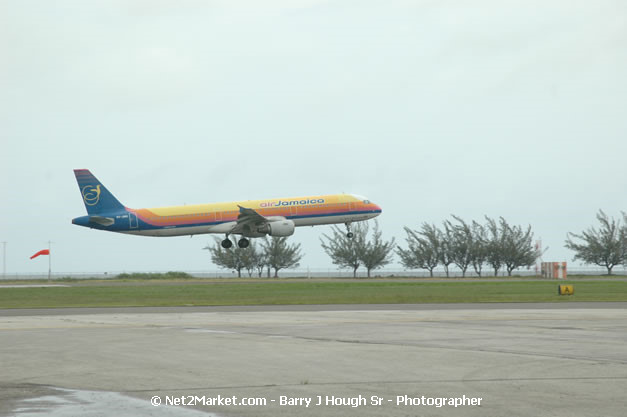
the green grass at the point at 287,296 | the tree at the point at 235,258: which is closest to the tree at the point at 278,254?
the tree at the point at 235,258

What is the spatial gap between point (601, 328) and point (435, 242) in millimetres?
90672

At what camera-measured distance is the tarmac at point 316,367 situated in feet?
32.6

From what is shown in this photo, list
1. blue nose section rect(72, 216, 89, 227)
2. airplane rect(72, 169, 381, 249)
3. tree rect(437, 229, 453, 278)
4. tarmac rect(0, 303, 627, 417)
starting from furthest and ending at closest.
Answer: tree rect(437, 229, 453, 278) → blue nose section rect(72, 216, 89, 227) → airplane rect(72, 169, 381, 249) → tarmac rect(0, 303, 627, 417)

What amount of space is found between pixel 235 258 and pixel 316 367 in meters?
98.8

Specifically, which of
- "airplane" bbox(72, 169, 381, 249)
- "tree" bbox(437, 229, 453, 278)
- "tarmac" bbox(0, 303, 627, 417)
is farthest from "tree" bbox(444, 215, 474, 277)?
"tarmac" bbox(0, 303, 627, 417)

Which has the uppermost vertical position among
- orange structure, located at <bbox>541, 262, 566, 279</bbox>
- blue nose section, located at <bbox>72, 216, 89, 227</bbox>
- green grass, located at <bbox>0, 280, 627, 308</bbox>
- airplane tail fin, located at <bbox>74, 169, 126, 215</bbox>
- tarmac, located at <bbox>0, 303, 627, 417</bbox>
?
airplane tail fin, located at <bbox>74, 169, 126, 215</bbox>

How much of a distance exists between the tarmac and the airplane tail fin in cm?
4486

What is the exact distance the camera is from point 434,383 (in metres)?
11.7

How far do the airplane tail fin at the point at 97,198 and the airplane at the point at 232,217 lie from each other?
4.5 inches

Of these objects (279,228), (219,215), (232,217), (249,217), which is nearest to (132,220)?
(219,215)

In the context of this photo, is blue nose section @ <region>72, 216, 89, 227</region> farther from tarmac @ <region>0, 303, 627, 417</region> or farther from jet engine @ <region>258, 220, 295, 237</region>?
tarmac @ <region>0, 303, 627, 417</region>

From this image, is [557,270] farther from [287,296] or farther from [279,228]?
[287,296]

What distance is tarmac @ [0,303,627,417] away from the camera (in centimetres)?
995

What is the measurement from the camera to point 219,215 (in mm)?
67062
